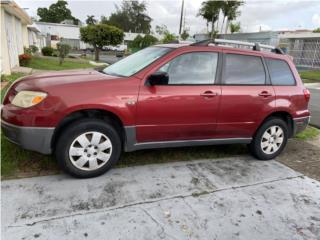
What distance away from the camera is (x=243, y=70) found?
4184mm

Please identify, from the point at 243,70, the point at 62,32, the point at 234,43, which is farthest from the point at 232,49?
the point at 62,32

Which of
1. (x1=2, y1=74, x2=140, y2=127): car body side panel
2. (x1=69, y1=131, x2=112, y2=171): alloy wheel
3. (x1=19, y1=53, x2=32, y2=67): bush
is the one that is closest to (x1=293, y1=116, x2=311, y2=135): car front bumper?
(x1=2, y1=74, x2=140, y2=127): car body side panel

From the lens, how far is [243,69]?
4.19m

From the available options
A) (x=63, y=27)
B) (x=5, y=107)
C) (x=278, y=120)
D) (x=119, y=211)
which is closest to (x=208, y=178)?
(x=119, y=211)

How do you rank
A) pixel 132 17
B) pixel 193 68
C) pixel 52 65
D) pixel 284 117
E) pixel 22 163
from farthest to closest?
1. pixel 132 17
2. pixel 52 65
3. pixel 284 117
4. pixel 193 68
5. pixel 22 163

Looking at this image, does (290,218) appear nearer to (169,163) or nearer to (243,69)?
(169,163)

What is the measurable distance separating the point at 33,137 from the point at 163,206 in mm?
1625

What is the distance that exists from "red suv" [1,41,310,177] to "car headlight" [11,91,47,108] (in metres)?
0.01

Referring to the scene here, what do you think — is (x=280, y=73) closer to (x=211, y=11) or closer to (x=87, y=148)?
(x=87, y=148)

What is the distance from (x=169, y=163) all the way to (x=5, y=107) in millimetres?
2275

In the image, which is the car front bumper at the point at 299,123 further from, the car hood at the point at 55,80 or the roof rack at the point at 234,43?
the car hood at the point at 55,80

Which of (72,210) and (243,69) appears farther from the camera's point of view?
(243,69)

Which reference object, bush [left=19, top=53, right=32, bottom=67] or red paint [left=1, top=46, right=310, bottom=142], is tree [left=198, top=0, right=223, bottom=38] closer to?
bush [left=19, top=53, right=32, bottom=67]

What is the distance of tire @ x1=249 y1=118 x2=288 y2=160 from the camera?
14.6ft
